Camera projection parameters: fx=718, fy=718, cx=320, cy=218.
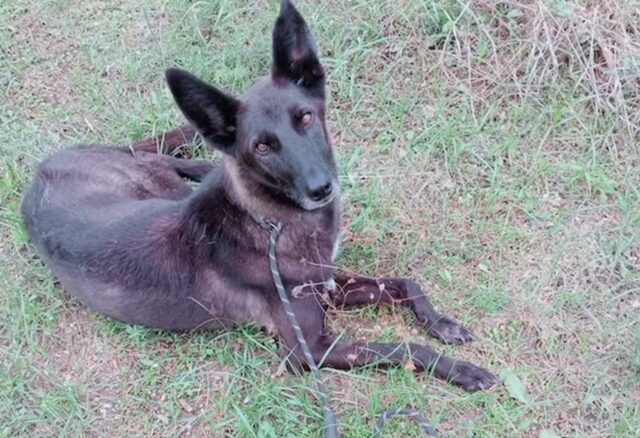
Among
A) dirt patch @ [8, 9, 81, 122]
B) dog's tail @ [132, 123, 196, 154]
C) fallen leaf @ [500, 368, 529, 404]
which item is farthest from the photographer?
dirt patch @ [8, 9, 81, 122]

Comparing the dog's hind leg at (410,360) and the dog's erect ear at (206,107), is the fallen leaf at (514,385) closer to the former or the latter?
the dog's hind leg at (410,360)

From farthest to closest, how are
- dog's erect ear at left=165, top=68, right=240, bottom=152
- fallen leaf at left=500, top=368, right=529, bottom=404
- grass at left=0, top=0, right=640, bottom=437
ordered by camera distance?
grass at left=0, top=0, right=640, bottom=437, fallen leaf at left=500, top=368, right=529, bottom=404, dog's erect ear at left=165, top=68, right=240, bottom=152

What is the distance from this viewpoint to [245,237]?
3092 mm

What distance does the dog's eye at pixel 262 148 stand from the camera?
2.81 metres

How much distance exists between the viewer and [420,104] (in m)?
4.12

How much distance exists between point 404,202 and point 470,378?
110 centimetres

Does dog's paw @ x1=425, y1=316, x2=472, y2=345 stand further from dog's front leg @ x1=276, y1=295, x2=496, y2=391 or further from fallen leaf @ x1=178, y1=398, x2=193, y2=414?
fallen leaf @ x1=178, y1=398, x2=193, y2=414

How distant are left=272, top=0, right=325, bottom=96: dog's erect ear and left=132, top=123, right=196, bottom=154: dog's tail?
4.14 feet

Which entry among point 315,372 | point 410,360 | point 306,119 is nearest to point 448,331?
point 410,360

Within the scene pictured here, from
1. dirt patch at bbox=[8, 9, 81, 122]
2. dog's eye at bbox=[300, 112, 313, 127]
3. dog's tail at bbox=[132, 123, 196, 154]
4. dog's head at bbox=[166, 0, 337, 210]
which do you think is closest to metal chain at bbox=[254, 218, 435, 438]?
dog's head at bbox=[166, 0, 337, 210]

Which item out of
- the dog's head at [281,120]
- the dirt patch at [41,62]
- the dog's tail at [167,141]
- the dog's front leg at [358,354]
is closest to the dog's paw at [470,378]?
the dog's front leg at [358,354]

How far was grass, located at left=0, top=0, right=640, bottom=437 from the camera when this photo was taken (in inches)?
121

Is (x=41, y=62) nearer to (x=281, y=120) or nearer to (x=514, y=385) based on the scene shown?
(x=281, y=120)

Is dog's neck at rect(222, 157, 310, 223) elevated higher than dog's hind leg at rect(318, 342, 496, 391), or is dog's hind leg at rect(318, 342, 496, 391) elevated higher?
dog's neck at rect(222, 157, 310, 223)
